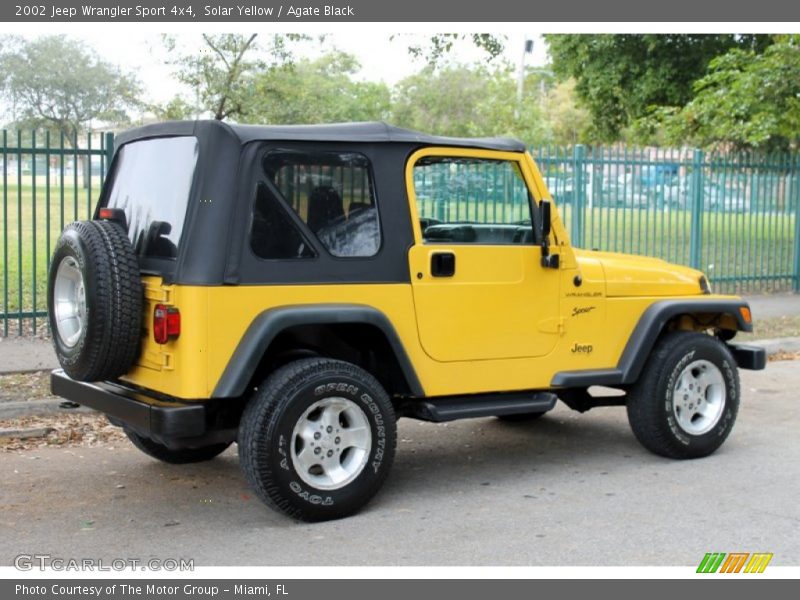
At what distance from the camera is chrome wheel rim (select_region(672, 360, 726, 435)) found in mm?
6926

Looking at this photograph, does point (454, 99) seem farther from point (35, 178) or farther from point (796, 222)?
point (35, 178)

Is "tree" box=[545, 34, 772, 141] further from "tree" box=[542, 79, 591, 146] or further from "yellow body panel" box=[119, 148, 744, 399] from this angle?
"tree" box=[542, 79, 591, 146]

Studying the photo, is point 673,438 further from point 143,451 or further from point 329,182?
point 143,451

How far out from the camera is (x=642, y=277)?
6965 mm

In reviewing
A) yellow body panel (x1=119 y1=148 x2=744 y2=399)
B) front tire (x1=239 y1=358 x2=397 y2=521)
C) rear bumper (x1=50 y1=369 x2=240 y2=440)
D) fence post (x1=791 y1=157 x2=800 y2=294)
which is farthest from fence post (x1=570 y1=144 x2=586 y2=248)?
rear bumper (x1=50 y1=369 x2=240 y2=440)

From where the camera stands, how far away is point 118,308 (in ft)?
17.7

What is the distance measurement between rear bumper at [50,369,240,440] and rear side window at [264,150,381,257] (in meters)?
1.08

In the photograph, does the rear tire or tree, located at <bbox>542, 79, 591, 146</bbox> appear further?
tree, located at <bbox>542, 79, 591, 146</bbox>

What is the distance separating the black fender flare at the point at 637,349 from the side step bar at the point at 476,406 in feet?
0.52

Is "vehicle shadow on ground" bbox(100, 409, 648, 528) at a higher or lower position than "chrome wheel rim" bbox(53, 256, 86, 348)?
lower

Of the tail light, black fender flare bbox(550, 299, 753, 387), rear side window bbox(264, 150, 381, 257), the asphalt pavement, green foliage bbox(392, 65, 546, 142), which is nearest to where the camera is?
the asphalt pavement

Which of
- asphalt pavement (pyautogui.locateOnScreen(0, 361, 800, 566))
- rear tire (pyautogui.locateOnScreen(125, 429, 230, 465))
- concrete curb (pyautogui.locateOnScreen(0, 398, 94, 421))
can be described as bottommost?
asphalt pavement (pyautogui.locateOnScreen(0, 361, 800, 566))

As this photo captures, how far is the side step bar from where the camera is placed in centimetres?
607

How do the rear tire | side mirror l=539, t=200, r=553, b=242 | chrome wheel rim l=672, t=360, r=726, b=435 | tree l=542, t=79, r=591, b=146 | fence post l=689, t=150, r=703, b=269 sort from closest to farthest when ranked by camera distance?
side mirror l=539, t=200, r=553, b=242
the rear tire
chrome wheel rim l=672, t=360, r=726, b=435
fence post l=689, t=150, r=703, b=269
tree l=542, t=79, r=591, b=146
